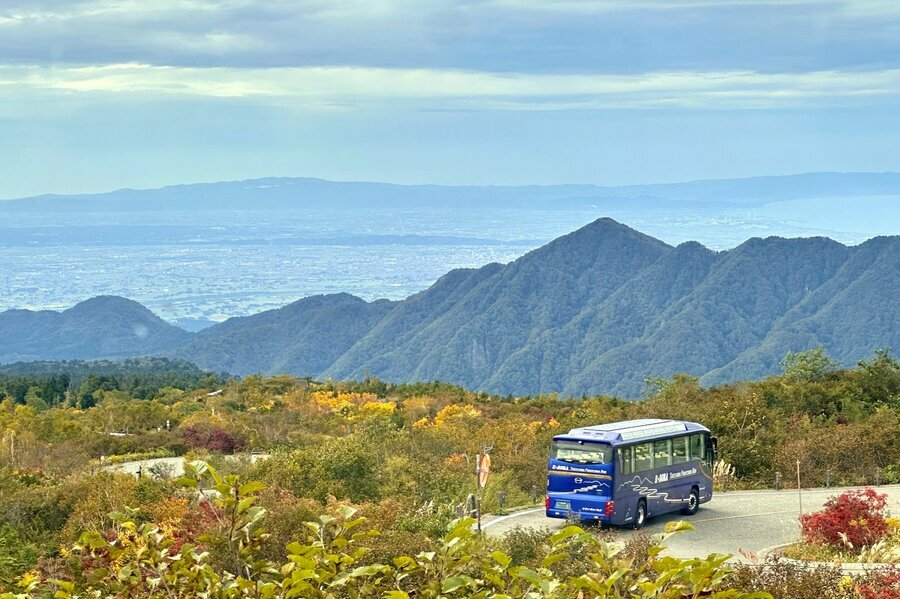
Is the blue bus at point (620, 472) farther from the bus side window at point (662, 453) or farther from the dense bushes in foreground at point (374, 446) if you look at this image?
the dense bushes in foreground at point (374, 446)

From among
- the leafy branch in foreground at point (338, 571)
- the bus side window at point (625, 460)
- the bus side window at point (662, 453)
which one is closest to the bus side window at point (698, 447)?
the bus side window at point (662, 453)

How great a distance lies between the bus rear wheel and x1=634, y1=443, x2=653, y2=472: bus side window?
166 cm

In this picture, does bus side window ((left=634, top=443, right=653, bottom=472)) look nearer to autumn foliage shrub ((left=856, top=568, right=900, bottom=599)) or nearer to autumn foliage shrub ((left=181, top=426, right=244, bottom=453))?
autumn foliage shrub ((left=856, top=568, right=900, bottom=599))

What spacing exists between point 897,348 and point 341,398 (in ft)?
509

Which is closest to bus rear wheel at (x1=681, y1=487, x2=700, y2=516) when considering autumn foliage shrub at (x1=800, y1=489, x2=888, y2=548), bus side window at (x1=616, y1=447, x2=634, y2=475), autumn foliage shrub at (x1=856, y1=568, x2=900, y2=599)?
bus side window at (x1=616, y1=447, x2=634, y2=475)

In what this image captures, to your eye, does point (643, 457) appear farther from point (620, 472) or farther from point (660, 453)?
point (620, 472)

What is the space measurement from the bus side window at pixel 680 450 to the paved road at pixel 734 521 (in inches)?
43.8

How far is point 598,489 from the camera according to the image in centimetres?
2306

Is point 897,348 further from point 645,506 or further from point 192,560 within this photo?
point 192,560

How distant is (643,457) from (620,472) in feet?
3.07

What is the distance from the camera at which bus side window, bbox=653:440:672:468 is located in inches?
953

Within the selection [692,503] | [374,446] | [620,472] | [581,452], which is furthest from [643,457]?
[374,446]

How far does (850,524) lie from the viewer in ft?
66.0

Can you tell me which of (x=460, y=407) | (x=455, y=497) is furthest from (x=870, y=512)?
(x=460, y=407)
